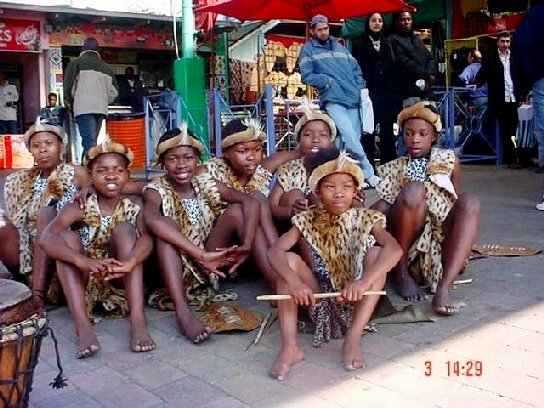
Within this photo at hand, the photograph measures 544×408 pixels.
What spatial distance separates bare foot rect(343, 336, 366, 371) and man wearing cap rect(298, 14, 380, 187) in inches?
183

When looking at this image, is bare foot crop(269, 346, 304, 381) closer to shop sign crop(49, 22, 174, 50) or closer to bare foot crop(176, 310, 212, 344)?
bare foot crop(176, 310, 212, 344)

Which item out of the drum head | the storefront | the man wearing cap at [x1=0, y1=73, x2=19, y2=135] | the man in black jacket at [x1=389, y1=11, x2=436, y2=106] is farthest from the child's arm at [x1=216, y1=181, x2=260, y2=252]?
the storefront

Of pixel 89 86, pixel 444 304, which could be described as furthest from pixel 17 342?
pixel 89 86

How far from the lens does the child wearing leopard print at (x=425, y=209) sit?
3.80 m

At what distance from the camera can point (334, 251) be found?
3.47 metres

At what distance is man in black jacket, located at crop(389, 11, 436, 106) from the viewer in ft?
26.9

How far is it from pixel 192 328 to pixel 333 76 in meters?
4.73

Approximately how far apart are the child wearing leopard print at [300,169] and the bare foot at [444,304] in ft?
2.91

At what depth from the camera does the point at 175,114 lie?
967cm

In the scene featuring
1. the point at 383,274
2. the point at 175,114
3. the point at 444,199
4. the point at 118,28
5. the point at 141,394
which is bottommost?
the point at 141,394

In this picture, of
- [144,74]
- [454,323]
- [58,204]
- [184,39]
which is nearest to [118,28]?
[144,74]

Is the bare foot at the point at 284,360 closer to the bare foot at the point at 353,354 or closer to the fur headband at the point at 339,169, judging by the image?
the bare foot at the point at 353,354

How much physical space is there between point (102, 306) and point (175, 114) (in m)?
5.97

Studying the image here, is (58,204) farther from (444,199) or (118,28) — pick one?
(118,28)
